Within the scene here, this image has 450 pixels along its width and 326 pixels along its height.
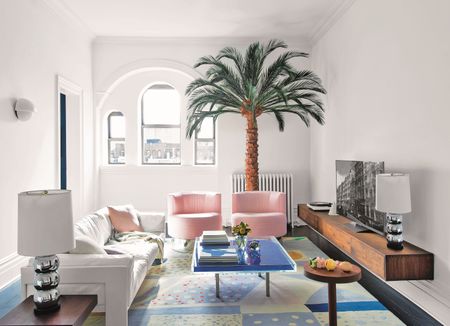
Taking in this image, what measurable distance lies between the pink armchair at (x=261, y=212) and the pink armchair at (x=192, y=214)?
304 mm

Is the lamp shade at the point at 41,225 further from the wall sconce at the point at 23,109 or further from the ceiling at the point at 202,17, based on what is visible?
the ceiling at the point at 202,17

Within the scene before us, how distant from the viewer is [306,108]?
645cm

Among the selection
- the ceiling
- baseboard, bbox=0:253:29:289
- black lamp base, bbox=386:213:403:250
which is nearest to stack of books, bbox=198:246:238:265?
black lamp base, bbox=386:213:403:250

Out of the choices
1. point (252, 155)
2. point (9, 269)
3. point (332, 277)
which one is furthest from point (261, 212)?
point (9, 269)

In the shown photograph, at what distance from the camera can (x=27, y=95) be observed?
474 cm

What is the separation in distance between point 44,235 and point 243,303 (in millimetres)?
1904

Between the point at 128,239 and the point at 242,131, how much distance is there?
3499 mm

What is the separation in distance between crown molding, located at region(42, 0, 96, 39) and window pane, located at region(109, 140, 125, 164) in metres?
2.02

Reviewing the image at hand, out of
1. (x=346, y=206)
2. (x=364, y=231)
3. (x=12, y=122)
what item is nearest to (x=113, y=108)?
(x=12, y=122)

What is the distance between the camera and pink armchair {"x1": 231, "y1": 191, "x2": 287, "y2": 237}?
564 cm

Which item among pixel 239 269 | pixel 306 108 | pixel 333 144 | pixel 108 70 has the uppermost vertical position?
pixel 108 70

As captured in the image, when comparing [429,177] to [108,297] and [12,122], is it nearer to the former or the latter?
[108,297]

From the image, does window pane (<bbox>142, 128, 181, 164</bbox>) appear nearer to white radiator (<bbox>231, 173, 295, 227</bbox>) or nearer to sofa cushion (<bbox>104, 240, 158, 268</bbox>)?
white radiator (<bbox>231, 173, 295, 227</bbox>)

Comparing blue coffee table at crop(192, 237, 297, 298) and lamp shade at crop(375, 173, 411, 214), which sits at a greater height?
lamp shade at crop(375, 173, 411, 214)
